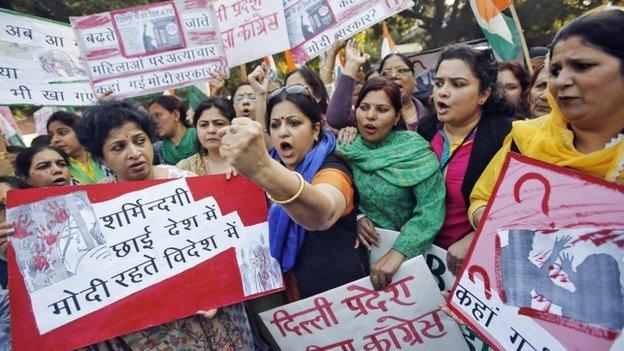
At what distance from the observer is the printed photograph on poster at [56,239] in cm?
192

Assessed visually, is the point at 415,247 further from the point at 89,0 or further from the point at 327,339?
the point at 89,0

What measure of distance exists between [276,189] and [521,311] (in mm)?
883

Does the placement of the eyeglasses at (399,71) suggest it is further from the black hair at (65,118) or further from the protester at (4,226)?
the black hair at (65,118)

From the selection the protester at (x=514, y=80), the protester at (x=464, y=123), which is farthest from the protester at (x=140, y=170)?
the protester at (x=514, y=80)

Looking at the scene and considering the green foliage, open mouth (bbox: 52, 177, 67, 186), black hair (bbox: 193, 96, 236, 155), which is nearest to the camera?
open mouth (bbox: 52, 177, 67, 186)

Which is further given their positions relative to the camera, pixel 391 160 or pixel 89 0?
pixel 89 0

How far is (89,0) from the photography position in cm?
1108

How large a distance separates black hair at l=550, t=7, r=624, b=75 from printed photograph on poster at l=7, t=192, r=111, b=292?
81.1 inches

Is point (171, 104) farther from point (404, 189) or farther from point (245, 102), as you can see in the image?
point (404, 189)

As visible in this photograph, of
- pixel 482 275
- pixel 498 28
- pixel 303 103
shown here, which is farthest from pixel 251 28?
pixel 482 275

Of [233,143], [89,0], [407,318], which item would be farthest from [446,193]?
[89,0]

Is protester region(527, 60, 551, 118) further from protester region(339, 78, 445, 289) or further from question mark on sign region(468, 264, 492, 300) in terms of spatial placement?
question mark on sign region(468, 264, 492, 300)

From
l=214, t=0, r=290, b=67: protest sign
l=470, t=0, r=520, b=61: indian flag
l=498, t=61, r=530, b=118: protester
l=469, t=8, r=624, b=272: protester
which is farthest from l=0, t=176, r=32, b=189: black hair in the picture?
l=470, t=0, r=520, b=61: indian flag

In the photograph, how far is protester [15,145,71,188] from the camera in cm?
310
